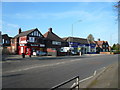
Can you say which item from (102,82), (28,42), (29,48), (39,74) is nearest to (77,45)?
(28,42)

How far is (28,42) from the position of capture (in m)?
49.7

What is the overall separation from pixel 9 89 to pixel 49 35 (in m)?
55.7

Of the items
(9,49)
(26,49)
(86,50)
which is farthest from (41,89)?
(86,50)

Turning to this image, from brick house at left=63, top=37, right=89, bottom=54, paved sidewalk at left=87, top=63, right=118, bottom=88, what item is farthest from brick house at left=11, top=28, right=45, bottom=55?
paved sidewalk at left=87, top=63, right=118, bottom=88

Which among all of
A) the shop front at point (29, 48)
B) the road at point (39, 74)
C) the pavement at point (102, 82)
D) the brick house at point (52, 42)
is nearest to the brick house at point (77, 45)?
the brick house at point (52, 42)

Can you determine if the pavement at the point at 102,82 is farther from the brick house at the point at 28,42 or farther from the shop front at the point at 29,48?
the brick house at the point at 28,42

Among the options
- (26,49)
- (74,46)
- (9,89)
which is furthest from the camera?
(74,46)

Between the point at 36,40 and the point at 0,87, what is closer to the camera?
the point at 0,87

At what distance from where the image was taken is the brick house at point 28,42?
162 feet

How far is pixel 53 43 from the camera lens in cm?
6016

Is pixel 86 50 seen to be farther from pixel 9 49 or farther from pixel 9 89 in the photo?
pixel 9 89

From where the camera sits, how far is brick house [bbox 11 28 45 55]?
162ft

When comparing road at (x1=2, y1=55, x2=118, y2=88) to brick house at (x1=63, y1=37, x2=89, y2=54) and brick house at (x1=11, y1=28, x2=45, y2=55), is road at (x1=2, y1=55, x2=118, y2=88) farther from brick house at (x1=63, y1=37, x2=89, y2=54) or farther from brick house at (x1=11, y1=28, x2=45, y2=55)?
brick house at (x1=63, y1=37, x2=89, y2=54)

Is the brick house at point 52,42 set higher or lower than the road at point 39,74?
higher
